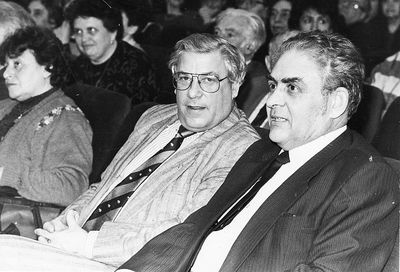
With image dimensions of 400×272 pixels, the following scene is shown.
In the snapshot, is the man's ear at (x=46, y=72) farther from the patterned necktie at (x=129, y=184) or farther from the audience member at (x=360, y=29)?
the audience member at (x=360, y=29)

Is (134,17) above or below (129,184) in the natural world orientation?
above

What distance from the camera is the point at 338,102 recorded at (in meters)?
2.21

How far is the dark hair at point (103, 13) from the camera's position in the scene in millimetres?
4156

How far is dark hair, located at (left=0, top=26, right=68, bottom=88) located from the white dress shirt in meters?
1.26

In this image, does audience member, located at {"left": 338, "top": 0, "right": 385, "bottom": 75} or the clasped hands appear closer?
the clasped hands

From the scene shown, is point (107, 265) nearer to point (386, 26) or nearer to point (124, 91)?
point (124, 91)

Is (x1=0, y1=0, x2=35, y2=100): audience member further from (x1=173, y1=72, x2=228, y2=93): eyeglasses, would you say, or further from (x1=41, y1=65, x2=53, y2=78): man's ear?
(x1=173, y1=72, x2=228, y2=93): eyeglasses

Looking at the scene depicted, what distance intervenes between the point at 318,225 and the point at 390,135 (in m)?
1.00

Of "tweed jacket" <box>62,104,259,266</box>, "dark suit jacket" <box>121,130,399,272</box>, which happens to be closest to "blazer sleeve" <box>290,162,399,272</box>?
"dark suit jacket" <box>121,130,399,272</box>

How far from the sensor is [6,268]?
2.15m

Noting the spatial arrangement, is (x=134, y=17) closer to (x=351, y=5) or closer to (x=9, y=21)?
(x=9, y=21)

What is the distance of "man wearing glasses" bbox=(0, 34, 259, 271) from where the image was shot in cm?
240

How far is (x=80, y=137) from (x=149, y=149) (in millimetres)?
432

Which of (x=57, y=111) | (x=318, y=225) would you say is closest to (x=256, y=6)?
(x=57, y=111)
